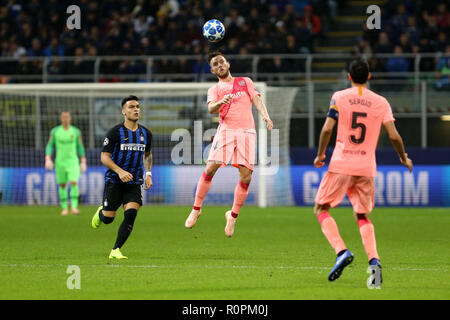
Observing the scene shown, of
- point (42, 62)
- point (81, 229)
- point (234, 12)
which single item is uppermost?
point (234, 12)

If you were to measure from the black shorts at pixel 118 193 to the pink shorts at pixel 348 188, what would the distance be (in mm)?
3163

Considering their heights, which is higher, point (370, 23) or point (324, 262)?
point (370, 23)

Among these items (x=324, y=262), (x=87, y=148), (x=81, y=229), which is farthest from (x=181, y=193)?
(x=324, y=262)

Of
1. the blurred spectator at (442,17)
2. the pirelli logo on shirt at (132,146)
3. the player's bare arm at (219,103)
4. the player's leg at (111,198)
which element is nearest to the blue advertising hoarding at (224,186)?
the blurred spectator at (442,17)

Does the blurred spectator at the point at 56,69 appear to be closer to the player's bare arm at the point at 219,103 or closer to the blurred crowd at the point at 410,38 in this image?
the blurred crowd at the point at 410,38

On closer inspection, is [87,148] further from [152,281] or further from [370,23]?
[152,281]

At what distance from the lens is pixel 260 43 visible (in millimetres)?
24109

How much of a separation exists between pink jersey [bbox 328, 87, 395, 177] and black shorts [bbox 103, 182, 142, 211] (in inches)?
131

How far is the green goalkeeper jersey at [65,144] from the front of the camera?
60.7 feet

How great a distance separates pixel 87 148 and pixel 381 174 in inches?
283

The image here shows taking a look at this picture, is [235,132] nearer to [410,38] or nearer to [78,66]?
[78,66]

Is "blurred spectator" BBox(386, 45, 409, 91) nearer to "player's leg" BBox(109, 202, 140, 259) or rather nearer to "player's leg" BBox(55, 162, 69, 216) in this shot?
"player's leg" BBox(55, 162, 69, 216)

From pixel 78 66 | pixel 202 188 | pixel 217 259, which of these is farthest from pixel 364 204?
pixel 78 66

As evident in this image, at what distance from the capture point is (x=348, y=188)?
7965mm
